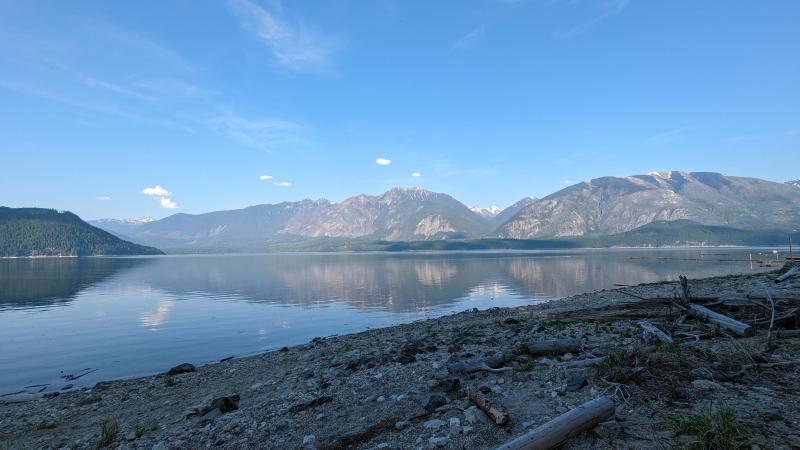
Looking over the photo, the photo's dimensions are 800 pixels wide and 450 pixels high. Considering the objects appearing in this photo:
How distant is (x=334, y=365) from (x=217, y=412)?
21.0 feet

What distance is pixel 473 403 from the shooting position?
1105cm

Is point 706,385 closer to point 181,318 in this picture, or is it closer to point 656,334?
point 656,334

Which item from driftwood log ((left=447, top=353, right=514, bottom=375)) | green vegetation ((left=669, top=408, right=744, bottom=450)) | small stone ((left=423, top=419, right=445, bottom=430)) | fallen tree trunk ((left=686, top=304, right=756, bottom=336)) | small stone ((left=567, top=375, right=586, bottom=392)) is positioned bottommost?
small stone ((left=423, top=419, right=445, bottom=430))

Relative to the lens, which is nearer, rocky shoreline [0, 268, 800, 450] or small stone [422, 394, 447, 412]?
rocky shoreline [0, 268, 800, 450]

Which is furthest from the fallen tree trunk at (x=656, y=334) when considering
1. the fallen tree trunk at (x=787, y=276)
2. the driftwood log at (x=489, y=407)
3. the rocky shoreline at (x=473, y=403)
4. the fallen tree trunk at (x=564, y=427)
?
the fallen tree trunk at (x=787, y=276)

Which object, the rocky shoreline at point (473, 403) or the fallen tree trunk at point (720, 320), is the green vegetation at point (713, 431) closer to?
the rocky shoreline at point (473, 403)

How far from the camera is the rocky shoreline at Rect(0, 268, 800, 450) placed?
9.14 meters

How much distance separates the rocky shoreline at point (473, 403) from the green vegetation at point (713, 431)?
3 cm

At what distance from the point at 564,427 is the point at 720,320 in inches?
493

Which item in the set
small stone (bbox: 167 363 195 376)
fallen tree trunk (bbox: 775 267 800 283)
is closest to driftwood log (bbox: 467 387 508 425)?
small stone (bbox: 167 363 195 376)

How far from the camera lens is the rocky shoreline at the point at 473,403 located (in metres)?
9.14

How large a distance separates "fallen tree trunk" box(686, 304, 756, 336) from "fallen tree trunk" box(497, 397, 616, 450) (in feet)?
32.8

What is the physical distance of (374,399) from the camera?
516 inches

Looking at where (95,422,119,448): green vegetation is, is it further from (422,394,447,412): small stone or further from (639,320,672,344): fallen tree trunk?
(639,320,672,344): fallen tree trunk
